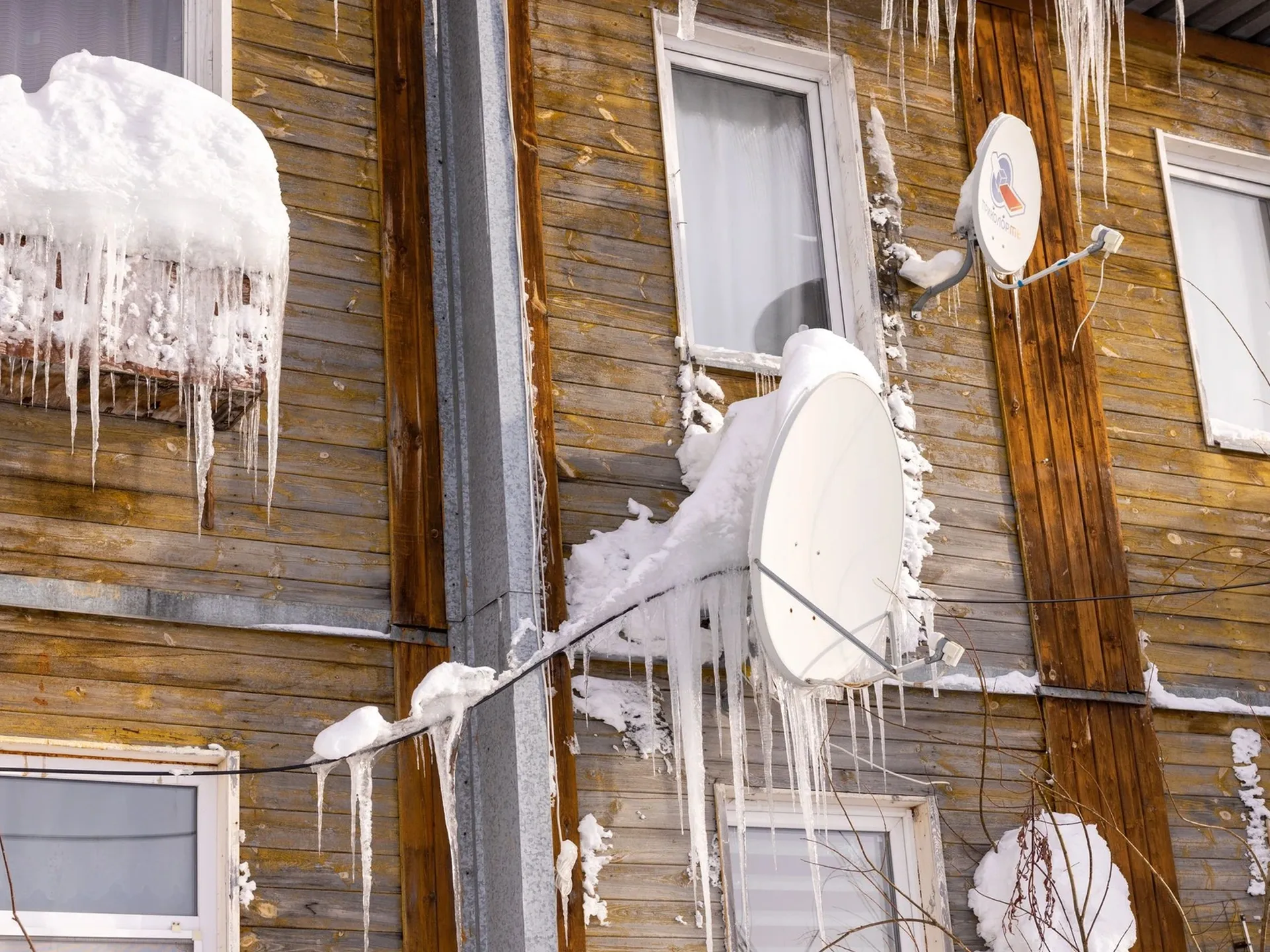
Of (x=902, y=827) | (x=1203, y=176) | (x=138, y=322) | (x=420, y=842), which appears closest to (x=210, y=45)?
(x=138, y=322)

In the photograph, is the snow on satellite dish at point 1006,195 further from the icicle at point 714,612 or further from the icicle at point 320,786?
the icicle at point 320,786

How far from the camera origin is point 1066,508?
6.84m

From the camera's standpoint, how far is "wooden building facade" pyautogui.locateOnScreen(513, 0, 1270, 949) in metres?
5.98

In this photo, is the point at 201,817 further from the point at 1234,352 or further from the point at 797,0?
the point at 1234,352

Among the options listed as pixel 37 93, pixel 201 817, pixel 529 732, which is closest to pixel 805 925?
pixel 529 732

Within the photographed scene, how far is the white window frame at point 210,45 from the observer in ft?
18.8

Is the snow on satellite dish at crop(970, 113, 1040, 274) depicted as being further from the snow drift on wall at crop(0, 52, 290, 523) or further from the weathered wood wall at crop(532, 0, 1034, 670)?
the snow drift on wall at crop(0, 52, 290, 523)

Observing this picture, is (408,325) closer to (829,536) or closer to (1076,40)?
(829,536)

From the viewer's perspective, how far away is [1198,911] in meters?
6.52

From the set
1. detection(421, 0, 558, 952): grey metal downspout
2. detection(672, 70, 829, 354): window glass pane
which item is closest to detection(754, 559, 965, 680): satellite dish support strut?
detection(421, 0, 558, 952): grey metal downspout

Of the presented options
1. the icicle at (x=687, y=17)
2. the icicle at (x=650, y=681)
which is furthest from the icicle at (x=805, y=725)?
the icicle at (x=687, y=17)

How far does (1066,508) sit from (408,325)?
2.94 m

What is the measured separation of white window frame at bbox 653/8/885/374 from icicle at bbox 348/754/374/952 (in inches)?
93.0

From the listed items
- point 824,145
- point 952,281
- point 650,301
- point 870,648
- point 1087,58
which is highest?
point 1087,58
